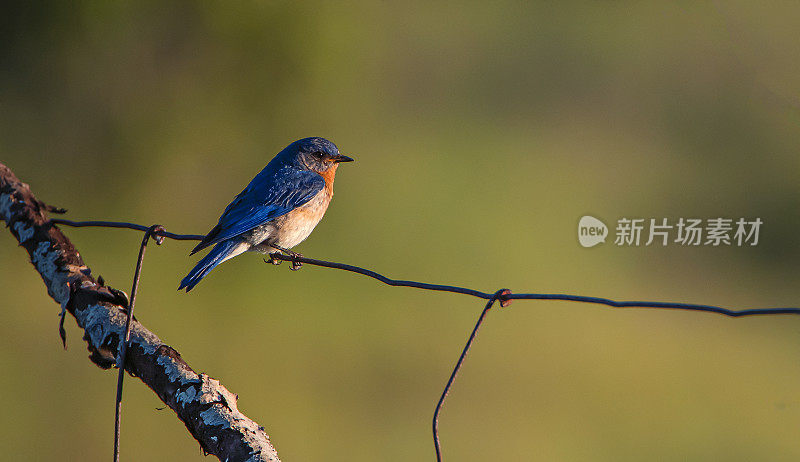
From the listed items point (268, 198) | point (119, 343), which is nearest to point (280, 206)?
point (268, 198)

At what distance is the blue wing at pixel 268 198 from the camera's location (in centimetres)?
300

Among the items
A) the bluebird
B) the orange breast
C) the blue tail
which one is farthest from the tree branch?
the orange breast

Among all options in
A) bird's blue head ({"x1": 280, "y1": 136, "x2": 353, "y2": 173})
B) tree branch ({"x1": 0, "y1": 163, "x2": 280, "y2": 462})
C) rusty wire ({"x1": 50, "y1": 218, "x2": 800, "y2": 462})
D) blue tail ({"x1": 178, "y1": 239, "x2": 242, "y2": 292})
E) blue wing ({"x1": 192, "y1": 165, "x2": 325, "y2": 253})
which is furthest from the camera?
bird's blue head ({"x1": 280, "y1": 136, "x2": 353, "y2": 173})

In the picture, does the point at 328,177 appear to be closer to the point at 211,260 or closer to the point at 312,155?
the point at 312,155

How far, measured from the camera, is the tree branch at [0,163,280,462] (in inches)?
66.6

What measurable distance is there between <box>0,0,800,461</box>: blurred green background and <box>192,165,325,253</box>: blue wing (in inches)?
124

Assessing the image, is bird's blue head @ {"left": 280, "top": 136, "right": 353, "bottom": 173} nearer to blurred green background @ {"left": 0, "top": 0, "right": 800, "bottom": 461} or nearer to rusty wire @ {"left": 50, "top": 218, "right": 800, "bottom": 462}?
rusty wire @ {"left": 50, "top": 218, "right": 800, "bottom": 462}

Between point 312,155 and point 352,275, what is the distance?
14.5 feet

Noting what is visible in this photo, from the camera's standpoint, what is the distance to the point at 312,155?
3.56 m

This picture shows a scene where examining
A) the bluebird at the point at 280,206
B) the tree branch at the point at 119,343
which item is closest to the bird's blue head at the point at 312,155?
the bluebird at the point at 280,206

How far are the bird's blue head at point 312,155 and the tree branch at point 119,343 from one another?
1.15 m

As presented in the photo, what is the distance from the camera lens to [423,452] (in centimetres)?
604

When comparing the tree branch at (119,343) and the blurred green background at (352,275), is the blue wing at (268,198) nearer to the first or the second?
the tree branch at (119,343)

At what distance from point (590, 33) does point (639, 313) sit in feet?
27.0
